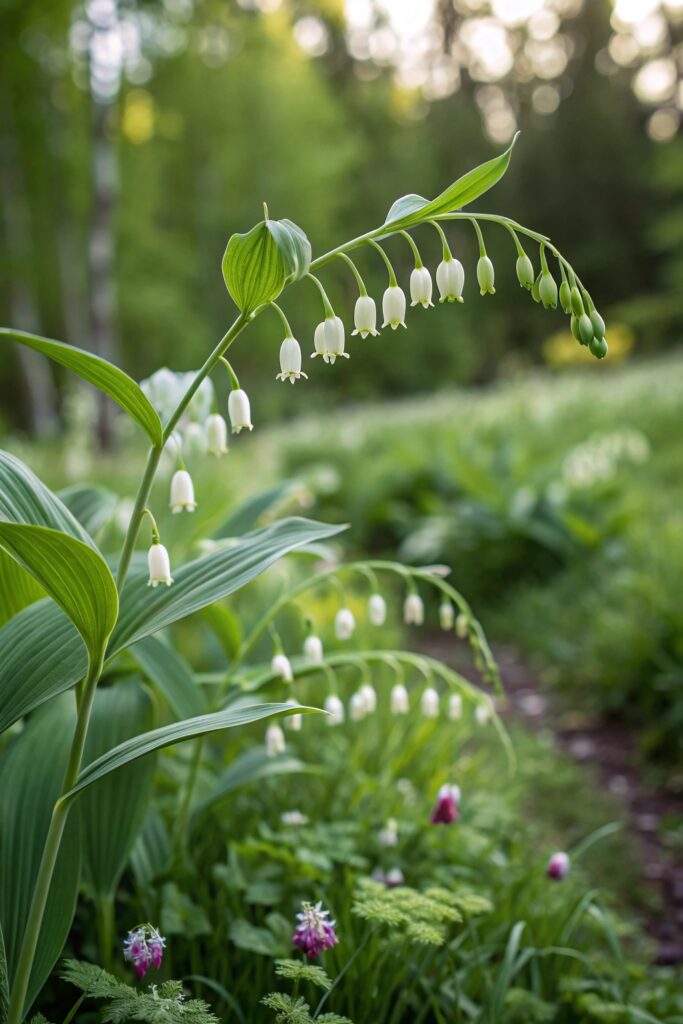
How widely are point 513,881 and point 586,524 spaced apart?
10.2 feet

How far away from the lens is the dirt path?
7.82ft

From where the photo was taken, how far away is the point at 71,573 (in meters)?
1.12

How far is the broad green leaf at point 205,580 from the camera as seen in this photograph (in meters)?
1.23

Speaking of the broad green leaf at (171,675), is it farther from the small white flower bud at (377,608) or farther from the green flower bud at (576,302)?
the green flower bud at (576,302)

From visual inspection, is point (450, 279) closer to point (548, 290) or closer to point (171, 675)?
point (548, 290)

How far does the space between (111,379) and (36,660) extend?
1.53ft

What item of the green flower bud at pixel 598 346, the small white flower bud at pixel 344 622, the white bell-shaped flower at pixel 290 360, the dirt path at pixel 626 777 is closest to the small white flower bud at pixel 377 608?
the small white flower bud at pixel 344 622

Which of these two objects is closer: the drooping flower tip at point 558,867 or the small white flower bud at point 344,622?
the small white flower bud at point 344,622

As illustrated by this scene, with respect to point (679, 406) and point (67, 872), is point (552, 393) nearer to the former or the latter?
point (679, 406)

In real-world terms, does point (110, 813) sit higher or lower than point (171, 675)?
lower

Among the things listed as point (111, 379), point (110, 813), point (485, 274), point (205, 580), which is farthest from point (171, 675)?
point (485, 274)

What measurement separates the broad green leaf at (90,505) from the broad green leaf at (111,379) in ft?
2.21

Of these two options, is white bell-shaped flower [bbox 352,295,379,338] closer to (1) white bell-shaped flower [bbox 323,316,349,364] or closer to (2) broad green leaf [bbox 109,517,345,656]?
(1) white bell-shaped flower [bbox 323,316,349,364]

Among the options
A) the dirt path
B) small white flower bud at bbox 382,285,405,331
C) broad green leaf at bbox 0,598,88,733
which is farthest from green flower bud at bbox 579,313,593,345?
the dirt path
